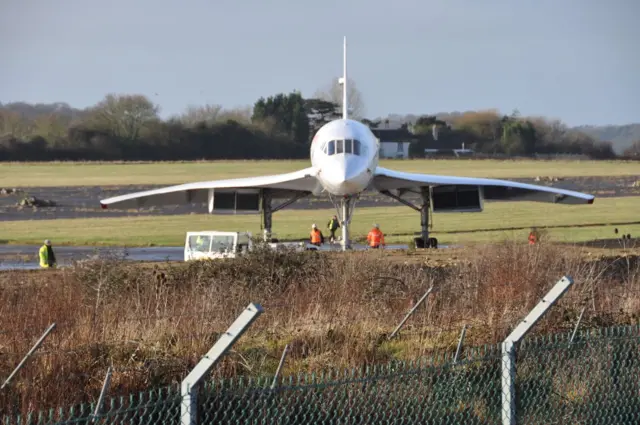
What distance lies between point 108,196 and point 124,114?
1677 cm

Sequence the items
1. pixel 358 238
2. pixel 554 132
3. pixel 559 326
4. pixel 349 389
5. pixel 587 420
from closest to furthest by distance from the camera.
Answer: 1. pixel 349 389
2. pixel 587 420
3. pixel 559 326
4. pixel 358 238
5. pixel 554 132

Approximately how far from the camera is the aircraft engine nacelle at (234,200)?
37.0 metres

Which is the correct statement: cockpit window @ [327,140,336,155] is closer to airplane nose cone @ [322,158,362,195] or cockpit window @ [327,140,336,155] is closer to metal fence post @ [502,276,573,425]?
airplane nose cone @ [322,158,362,195]

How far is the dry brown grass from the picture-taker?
11.6 metres

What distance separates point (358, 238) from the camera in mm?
41531

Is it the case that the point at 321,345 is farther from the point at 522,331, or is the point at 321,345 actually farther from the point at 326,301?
the point at 522,331

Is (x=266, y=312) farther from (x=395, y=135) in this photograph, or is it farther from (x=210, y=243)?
(x=395, y=135)

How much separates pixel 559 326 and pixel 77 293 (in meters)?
7.46

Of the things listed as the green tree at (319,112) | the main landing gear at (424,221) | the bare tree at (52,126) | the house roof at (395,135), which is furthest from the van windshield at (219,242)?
the house roof at (395,135)

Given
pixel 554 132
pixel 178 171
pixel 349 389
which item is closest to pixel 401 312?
pixel 349 389

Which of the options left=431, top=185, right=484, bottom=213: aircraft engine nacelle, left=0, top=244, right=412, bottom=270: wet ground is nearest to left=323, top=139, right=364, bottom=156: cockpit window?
left=0, top=244, right=412, bottom=270: wet ground

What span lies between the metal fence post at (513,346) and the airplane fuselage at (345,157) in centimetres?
2217

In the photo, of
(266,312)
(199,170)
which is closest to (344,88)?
(266,312)

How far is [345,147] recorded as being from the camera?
30891mm
